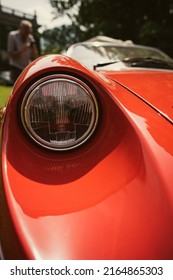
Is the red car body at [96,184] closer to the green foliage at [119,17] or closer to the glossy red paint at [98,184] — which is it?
the glossy red paint at [98,184]

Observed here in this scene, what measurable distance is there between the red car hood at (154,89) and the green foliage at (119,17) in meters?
9.38

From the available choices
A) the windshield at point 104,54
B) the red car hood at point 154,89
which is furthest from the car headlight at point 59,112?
A: the windshield at point 104,54

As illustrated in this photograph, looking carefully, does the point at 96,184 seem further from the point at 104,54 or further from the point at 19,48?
the point at 19,48

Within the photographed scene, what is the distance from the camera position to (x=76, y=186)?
3.47 ft

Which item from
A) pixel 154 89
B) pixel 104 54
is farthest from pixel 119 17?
pixel 154 89

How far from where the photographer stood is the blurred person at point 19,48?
443cm

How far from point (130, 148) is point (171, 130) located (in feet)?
0.51

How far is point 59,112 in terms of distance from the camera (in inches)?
46.6

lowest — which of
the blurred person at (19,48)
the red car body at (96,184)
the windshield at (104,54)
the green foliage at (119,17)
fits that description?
the red car body at (96,184)

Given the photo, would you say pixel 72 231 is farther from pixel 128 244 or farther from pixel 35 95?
pixel 35 95

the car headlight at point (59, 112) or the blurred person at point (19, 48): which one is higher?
the blurred person at point (19, 48)

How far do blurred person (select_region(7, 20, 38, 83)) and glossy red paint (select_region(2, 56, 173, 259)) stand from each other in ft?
10.8

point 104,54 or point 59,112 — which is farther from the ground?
point 104,54
